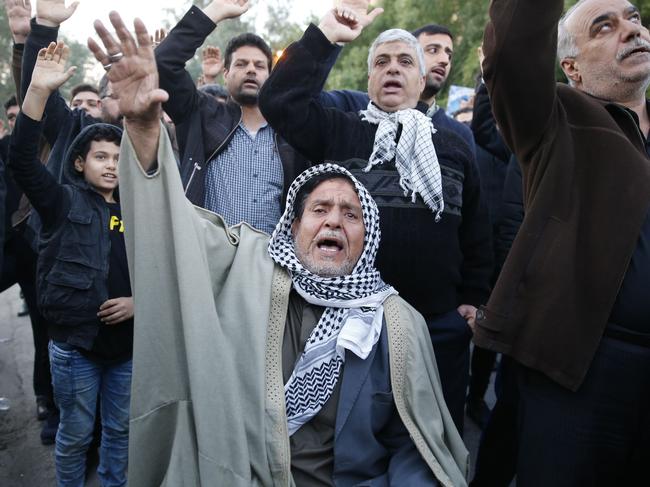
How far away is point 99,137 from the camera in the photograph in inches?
112

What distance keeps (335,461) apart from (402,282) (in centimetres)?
91

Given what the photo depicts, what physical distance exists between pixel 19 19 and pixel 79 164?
106cm

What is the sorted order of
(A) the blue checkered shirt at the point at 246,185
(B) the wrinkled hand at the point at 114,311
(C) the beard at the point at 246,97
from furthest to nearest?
(C) the beard at the point at 246,97
(A) the blue checkered shirt at the point at 246,185
(B) the wrinkled hand at the point at 114,311

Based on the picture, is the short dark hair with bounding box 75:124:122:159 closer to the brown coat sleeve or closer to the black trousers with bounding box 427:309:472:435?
the brown coat sleeve

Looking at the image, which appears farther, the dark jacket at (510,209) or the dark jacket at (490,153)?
the dark jacket at (510,209)

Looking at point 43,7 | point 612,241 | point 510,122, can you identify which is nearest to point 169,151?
point 510,122

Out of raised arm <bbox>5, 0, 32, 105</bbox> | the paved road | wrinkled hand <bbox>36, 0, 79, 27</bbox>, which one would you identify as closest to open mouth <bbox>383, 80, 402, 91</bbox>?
wrinkled hand <bbox>36, 0, 79, 27</bbox>

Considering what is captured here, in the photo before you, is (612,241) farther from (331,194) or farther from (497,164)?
(497,164)

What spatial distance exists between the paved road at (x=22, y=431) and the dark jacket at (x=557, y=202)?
2.04 metres

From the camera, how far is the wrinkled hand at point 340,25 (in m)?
2.49

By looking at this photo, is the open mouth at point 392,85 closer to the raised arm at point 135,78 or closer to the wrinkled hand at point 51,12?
the raised arm at point 135,78

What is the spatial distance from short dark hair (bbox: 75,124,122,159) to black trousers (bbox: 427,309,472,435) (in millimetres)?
1816

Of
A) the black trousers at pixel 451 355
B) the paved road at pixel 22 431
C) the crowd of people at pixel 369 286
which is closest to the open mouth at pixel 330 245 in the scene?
the crowd of people at pixel 369 286

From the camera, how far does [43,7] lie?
295cm
